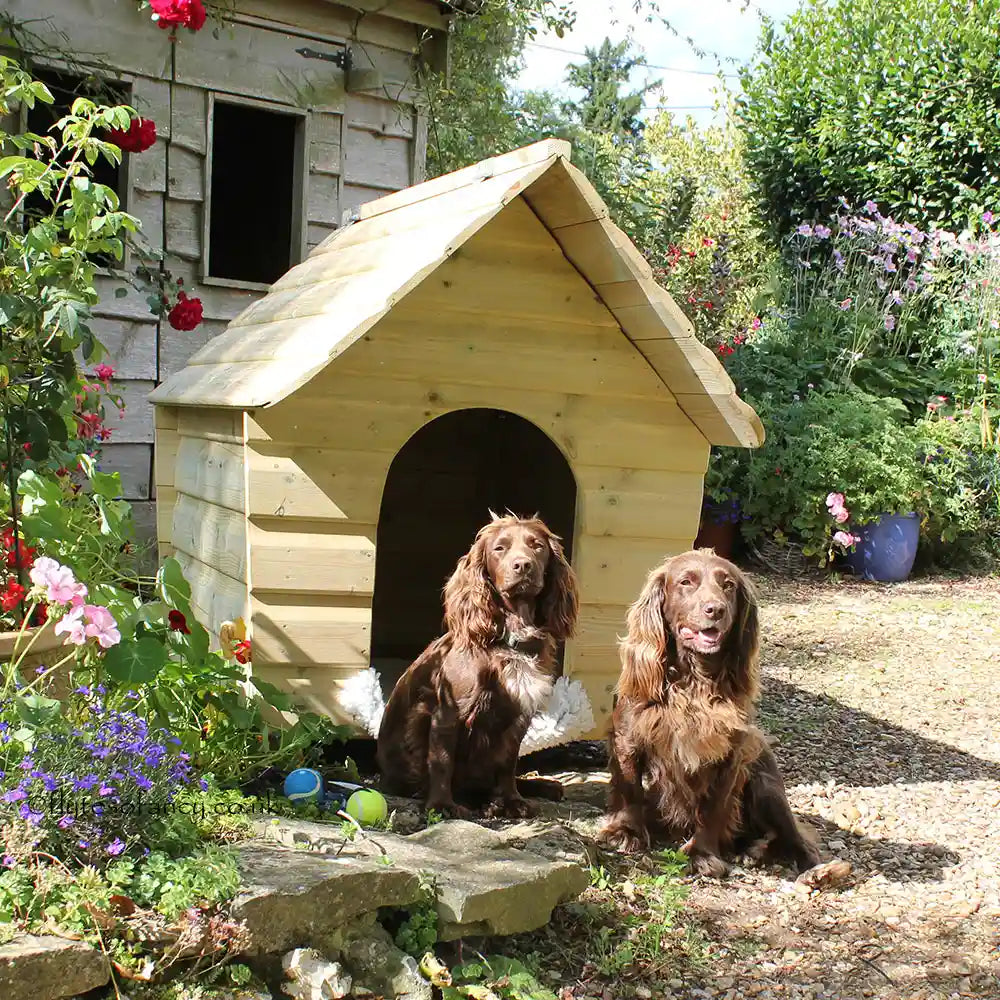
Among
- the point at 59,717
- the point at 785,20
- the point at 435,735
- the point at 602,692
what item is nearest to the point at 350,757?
the point at 435,735

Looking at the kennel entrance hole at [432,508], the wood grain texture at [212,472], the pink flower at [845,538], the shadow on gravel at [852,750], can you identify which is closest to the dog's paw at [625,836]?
the shadow on gravel at [852,750]

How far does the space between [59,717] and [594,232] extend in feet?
→ 7.77

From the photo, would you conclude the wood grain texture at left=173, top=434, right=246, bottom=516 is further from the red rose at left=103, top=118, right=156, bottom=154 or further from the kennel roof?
the red rose at left=103, top=118, right=156, bottom=154

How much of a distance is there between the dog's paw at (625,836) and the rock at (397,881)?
1.21ft

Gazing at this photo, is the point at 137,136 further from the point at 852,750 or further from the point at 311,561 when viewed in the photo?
the point at 852,750

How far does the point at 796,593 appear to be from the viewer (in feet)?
27.6

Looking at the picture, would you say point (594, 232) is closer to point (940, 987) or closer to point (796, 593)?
point (940, 987)

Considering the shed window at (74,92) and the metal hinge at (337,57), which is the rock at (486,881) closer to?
the shed window at (74,92)

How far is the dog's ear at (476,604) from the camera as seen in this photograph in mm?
3707

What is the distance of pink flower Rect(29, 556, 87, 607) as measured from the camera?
2617mm

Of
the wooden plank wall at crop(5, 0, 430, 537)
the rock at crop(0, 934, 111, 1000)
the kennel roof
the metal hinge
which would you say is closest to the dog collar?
the kennel roof

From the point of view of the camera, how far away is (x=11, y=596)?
3.33m

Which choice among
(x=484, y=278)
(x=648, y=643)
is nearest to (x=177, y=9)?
(x=484, y=278)

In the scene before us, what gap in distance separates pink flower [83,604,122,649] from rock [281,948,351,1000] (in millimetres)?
823
